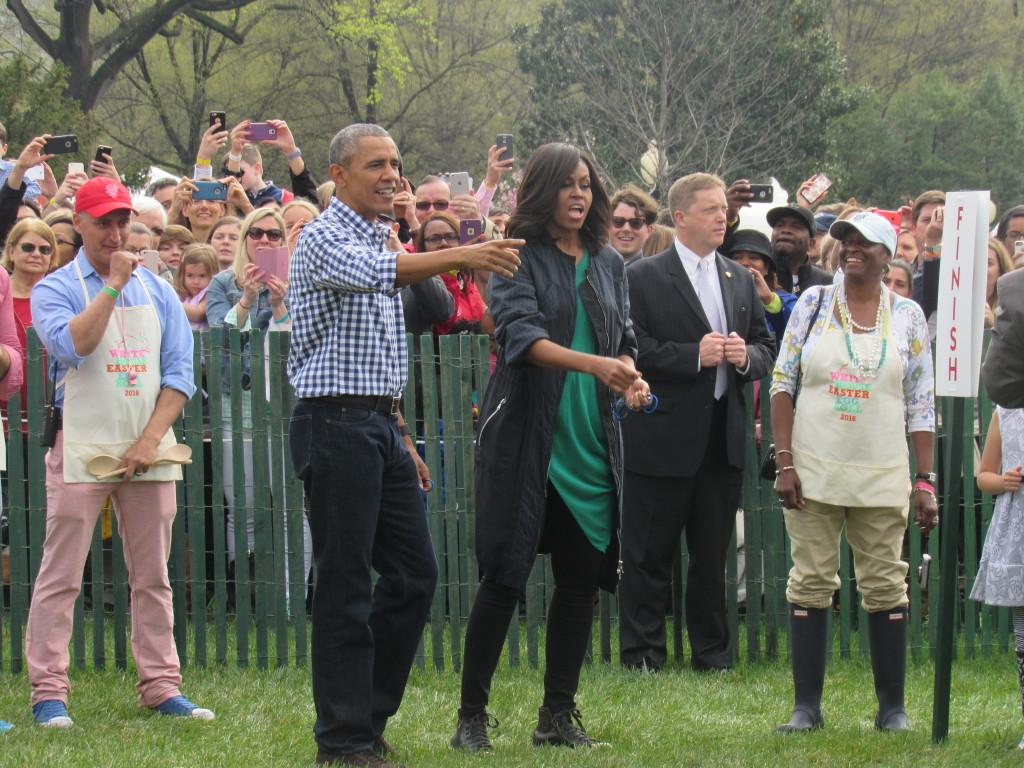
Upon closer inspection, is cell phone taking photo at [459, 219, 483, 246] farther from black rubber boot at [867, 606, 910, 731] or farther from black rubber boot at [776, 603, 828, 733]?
black rubber boot at [867, 606, 910, 731]

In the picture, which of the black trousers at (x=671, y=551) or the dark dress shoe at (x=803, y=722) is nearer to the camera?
the dark dress shoe at (x=803, y=722)

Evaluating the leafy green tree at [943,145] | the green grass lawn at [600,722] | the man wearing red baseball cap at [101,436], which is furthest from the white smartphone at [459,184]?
the leafy green tree at [943,145]

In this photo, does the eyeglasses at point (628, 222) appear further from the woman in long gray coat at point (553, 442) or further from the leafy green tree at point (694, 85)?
the leafy green tree at point (694, 85)

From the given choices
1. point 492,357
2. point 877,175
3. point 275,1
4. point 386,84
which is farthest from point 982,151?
point 492,357

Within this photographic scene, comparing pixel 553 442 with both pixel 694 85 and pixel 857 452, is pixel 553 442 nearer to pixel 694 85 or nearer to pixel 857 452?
pixel 857 452

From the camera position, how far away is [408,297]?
8.48m

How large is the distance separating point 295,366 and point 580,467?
116 cm

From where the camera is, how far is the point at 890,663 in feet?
21.8

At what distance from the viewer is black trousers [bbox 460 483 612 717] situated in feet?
19.8

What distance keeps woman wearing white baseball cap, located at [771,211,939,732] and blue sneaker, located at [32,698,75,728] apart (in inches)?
120

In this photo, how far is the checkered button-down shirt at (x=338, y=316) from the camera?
17.9 feet

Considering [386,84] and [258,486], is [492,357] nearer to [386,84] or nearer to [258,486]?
[258,486]

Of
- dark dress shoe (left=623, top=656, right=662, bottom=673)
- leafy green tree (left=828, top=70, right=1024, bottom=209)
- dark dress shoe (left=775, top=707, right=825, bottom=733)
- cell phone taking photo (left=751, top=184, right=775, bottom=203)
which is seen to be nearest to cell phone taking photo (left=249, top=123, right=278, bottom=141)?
cell phone taking photo (left=751, top=184, right=775, bottom=203)

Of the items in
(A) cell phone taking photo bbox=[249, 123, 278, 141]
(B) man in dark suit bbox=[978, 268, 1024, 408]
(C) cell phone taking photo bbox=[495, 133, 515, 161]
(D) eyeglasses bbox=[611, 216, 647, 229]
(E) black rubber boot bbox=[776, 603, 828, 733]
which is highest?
(A) cell phone taking photo bbox=[249, 123, 278, 141]
